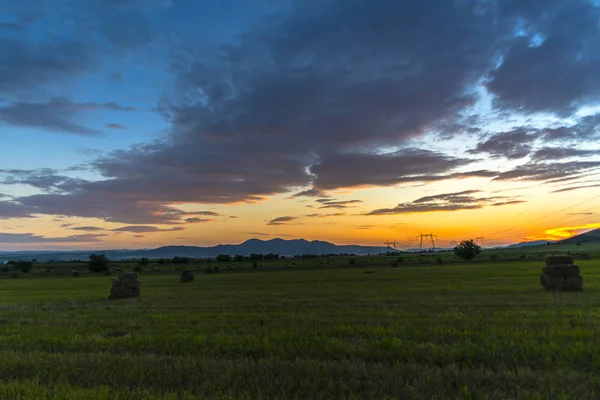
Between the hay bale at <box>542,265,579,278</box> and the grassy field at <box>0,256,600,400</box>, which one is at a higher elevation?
the hay bale at <box>542,265,579,278</box>

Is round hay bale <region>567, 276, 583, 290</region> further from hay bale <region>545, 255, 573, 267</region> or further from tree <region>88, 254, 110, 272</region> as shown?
tree <region>88, 254, 110, 272</region>

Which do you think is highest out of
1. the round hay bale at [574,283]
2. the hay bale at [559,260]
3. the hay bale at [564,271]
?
the hay bale at [559,260]

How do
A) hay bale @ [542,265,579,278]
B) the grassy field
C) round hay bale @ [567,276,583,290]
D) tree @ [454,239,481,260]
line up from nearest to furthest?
the grassy field < round hay bale @ [567,276,583,290] < hay bale @ [542,265,579,278] < tree @ [454,239,481,260]

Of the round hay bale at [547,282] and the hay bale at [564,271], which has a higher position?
the hay bale at [564,271]

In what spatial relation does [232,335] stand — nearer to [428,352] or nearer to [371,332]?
[371,332]

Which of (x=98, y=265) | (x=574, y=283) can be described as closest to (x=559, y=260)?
(x=574, y=283)

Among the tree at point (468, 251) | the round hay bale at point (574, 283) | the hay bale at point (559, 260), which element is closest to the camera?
the round hay bale at point (574, 283)

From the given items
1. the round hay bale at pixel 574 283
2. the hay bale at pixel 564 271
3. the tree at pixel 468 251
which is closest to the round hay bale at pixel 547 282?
the hay bale at pixel 564 271

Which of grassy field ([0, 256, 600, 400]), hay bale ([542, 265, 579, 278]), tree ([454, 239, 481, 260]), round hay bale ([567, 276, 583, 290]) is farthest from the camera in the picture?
tree ([454, 239, 481, 260])

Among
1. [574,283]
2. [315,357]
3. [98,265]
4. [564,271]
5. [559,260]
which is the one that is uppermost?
[559,260]

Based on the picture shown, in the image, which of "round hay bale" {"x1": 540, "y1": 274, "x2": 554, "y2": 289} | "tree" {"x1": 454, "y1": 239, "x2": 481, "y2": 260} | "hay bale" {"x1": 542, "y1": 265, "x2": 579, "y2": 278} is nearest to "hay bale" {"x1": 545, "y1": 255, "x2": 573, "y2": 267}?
"hay bale" {"x1": 542, "y1": 265, "x2": 579, "y2": 278}

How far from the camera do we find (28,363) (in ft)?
23.3

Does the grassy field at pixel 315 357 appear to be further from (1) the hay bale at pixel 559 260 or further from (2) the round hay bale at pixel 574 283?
(1) the hay bale at pixel 559 260

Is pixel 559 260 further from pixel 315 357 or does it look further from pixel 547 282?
pixel 315 357
